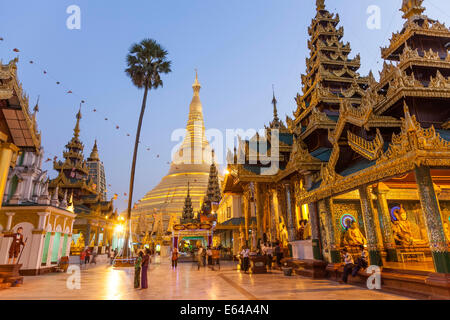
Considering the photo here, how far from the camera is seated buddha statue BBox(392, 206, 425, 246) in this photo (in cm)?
1159

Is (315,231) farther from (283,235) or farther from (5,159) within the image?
(5,159)

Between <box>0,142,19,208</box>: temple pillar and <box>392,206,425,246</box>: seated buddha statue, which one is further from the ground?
<box>0,142,19,208</box>: temple pillar

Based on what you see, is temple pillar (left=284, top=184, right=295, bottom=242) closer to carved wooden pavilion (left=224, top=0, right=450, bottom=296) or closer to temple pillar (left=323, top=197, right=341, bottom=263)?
carved wooden pavilion (left=224, top=0, right=450, bottom=296)

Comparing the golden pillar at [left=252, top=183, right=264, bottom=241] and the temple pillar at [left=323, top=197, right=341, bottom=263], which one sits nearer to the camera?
the temple pillar at [left=323, top=197, right=341, bottom=263]

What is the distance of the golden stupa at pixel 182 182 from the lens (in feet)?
201

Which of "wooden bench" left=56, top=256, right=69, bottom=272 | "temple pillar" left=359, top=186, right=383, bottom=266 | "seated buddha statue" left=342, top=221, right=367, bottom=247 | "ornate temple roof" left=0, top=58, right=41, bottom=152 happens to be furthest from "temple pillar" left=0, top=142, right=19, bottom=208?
"seated buddha statue" left=342, top=221, right=367, bottom=247

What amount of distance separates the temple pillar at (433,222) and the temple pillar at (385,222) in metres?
4.78

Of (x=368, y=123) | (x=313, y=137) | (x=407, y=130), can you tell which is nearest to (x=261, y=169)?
(x=313, y=137)

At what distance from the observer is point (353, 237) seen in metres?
11.6

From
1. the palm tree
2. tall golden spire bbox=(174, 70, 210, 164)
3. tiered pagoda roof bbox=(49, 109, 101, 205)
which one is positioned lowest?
tiered pagoda roof bbox=(49, 109, 101, 205)

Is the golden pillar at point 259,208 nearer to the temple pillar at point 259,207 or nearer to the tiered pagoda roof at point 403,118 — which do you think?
the temple pillar at point 259,207

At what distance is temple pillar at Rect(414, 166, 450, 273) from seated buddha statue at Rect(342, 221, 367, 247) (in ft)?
16.3

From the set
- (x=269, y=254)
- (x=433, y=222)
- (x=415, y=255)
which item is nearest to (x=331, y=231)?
(x=415, y=255)
